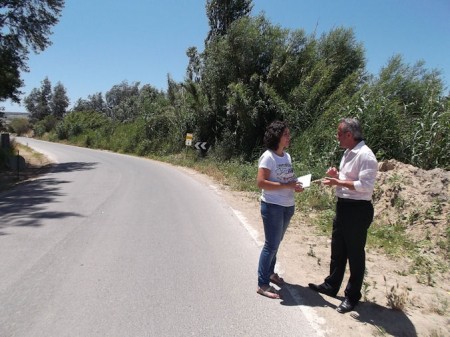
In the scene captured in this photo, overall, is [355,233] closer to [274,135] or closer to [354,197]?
[354,197]

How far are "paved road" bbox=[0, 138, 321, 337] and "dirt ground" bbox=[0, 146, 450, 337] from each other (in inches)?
13.8

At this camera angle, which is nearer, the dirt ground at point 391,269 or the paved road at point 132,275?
the paved road at point 132,275

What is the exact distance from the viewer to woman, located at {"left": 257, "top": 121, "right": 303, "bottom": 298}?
5.05 metres

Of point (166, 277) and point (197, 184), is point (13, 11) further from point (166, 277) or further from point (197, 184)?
point (166, 277)

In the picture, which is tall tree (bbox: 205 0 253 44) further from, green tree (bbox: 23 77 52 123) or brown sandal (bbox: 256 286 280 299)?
green tree (bbox: 23 77 52 123)

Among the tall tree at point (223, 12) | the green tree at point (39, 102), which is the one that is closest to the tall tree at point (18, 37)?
the tall tree at point (223, 12)

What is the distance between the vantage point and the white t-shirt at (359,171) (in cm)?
460

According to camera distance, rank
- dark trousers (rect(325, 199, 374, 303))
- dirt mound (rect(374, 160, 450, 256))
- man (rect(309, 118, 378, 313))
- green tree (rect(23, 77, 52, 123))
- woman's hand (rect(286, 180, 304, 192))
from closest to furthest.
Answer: man (rect(309, 118, 378, 313))
dark trousers (rect(325, 199, 374, 303))
woman's hand (rect(286, 180, 304, 192))
dirt mound (rect(374, 160, 450, 256))
green tree (rect(23, 77, 52, 123))

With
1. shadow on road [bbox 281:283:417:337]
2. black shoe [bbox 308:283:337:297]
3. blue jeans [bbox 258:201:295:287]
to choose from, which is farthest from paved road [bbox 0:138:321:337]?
black shoe [bbox 308:283:337:297]

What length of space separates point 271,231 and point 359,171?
4.01ft

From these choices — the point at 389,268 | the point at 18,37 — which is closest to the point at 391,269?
the point at 389,268

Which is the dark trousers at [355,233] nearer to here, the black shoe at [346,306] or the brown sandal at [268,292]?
the black shoe at [346,306]

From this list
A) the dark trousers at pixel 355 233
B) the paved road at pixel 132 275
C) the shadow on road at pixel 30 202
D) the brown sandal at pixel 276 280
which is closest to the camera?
the paved road at pixel 132 275

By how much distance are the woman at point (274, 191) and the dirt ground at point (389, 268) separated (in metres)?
0.42
